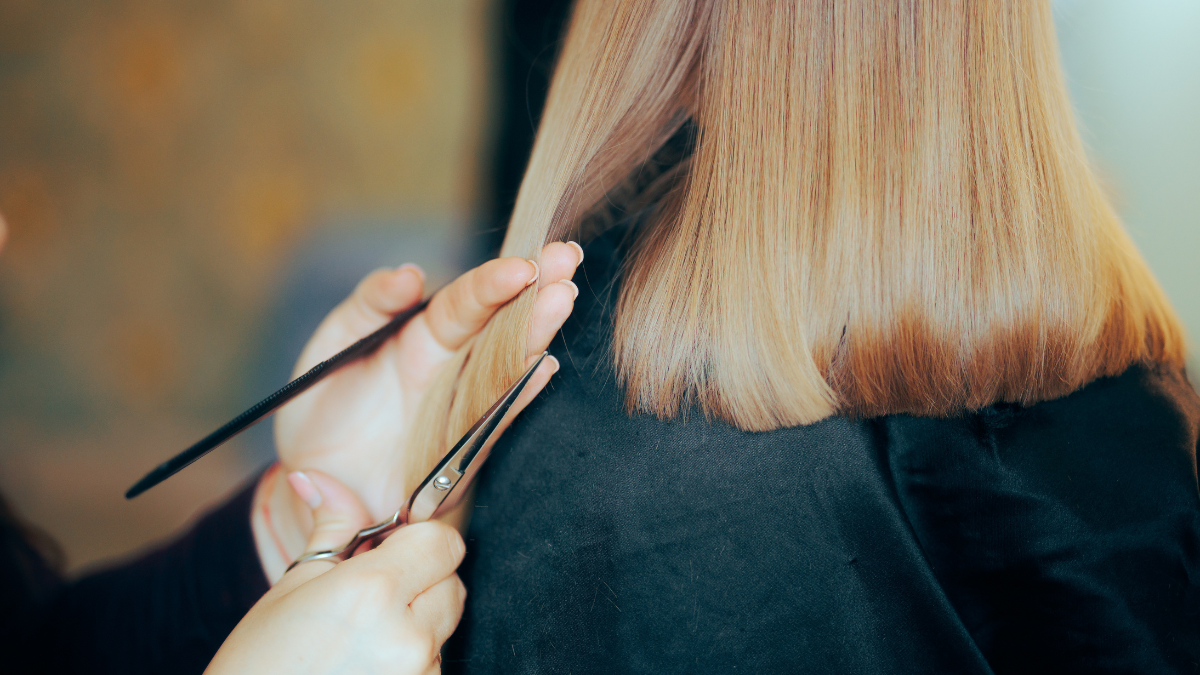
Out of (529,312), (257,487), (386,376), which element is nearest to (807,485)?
(529,312)

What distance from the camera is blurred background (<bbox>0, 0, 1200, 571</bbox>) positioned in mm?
1459

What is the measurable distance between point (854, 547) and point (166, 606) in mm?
760

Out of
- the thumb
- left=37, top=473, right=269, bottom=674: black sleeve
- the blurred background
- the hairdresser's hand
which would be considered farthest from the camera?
the blurred background

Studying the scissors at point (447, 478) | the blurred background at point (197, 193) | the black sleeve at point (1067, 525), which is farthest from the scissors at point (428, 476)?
the blurred background at point (197, 193)

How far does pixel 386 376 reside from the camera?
628 millimetres

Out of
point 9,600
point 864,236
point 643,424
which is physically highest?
point 864,236

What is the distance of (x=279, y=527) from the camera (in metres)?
0.66

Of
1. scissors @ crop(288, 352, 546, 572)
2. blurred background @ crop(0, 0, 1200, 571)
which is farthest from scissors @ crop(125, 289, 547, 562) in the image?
blurred background @ crop(0, 0, 1200, 571)

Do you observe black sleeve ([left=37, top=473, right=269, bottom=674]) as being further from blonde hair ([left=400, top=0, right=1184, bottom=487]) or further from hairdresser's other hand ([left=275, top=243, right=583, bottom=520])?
blonde hair ([left=400, top=0, right=1184, bottom=487])

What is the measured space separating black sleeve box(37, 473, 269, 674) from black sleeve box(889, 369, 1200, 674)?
0.69m

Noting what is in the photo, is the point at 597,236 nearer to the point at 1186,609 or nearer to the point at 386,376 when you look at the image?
the point at 386,376

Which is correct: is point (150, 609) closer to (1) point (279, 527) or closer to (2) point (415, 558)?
(1) point (279, 527)

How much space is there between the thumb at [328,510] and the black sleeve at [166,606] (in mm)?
200

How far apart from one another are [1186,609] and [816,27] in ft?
1.66
